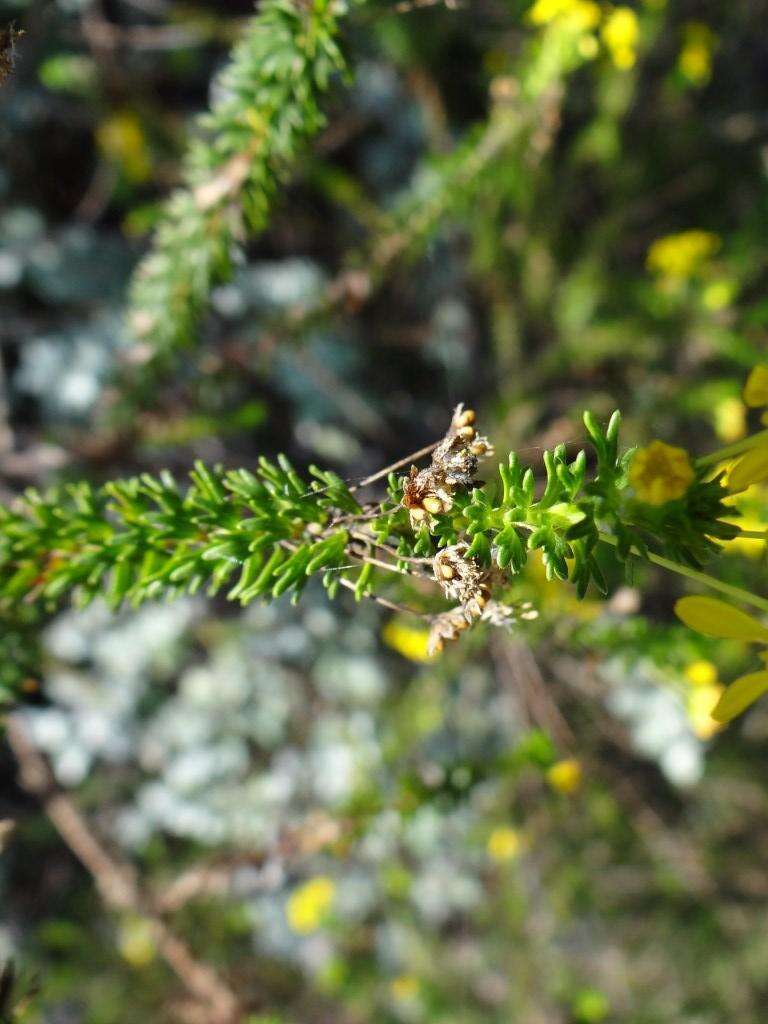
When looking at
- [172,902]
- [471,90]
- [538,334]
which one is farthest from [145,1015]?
[471,90]

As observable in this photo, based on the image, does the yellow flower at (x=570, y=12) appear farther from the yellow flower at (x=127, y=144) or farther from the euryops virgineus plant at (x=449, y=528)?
the euryops virgineus plant at (x=449, y=528)

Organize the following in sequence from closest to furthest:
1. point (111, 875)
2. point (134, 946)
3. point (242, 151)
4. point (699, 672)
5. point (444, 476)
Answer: point (444, 476), point (242, 151), point (699, 672), point (111, 875), point (134, 946)

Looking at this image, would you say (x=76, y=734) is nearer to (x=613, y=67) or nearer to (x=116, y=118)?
(x=116, y=118)

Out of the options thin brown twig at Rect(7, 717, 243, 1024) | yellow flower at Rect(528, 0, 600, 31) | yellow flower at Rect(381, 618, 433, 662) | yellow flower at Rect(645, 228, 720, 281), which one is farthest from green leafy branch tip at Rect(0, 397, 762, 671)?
yellow flower at Rect(645, 228, 720, 281)

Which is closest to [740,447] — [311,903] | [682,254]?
[682,254]

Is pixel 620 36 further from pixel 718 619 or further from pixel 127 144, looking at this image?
pixel 718 619

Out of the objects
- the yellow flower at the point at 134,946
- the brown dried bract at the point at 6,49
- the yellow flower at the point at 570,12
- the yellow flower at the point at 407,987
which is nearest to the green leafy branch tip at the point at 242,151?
the brown dried bract at the point at 6,49

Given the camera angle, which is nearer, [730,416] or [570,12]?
[570,12]
